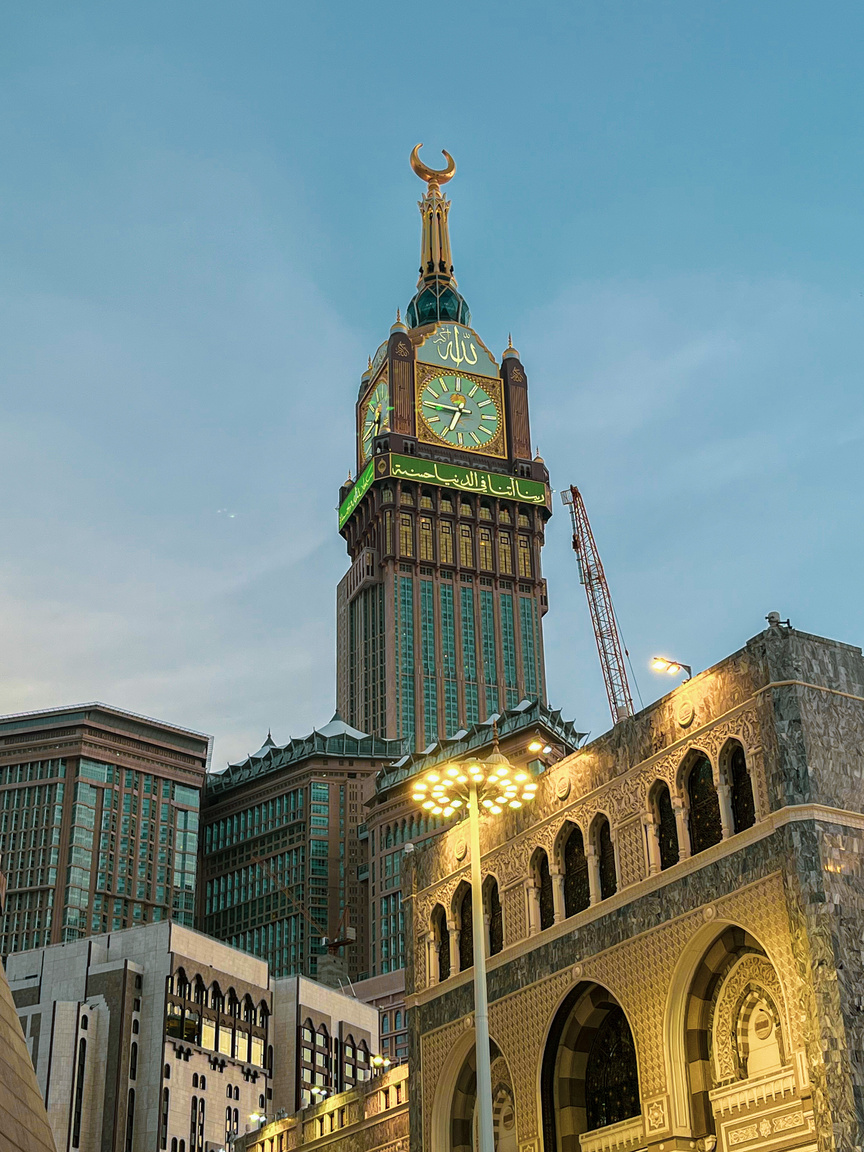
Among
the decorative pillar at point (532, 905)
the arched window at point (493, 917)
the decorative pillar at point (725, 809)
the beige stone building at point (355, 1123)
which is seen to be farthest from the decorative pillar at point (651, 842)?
the beige stone building at point (355, 1123)

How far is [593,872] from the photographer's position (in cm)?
4566

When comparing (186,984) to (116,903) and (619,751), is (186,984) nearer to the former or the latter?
(116,903)

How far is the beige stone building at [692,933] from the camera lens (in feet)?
122

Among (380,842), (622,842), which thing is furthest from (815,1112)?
(380,842)

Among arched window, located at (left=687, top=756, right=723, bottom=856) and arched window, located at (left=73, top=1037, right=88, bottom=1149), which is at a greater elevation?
arched window, located at (left=73, top=1037, right=88, bottom=1149)

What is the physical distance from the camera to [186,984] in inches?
5037

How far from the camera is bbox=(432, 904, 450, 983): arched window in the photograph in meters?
52.8

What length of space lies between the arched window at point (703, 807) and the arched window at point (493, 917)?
34.0ft

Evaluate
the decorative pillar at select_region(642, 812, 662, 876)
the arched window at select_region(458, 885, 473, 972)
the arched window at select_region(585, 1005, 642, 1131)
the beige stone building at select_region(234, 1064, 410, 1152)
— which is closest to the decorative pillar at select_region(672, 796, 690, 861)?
the decorative pillar at select_region(642, 812, 662, 876)

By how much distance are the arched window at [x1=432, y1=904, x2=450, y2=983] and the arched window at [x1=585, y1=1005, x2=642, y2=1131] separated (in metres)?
8.59

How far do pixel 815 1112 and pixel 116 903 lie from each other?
173m

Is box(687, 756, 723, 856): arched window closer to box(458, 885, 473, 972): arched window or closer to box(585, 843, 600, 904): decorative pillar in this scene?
box(585, 843, 600, 904): decorative pillar

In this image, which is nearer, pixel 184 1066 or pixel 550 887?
pixel 550 887

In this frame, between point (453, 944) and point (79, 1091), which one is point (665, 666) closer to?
point (453, 944)
